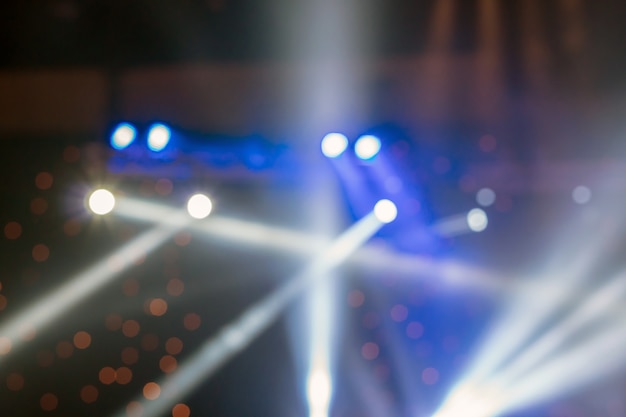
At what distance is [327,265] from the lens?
333 cm

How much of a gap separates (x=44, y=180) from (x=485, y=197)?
1982 mm

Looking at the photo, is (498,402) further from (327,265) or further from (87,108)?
(87,108)

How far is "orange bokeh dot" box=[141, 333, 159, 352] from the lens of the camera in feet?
11.0

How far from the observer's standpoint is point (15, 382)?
3305 millimetres

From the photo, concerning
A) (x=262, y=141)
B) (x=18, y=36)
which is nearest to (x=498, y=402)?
(x=262, y=141)

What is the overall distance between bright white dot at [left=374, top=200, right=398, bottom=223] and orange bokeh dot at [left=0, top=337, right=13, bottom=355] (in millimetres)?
1735

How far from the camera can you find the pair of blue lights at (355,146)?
3.05 meters

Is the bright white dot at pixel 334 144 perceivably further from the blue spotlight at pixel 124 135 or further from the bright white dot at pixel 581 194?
the bright white dot at pixel 581 194

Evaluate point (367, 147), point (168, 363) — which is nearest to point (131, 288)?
point (168, 363)

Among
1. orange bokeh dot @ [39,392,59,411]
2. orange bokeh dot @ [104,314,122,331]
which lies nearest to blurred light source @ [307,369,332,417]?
orange bokeh dot @ [104,314,122,331]

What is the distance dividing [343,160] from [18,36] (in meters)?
1.50

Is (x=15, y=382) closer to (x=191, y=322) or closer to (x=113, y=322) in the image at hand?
(x=113, y=322)

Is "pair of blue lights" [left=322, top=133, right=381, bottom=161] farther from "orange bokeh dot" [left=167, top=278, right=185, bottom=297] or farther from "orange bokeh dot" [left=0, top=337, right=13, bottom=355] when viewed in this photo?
"orange bokeh dot" [left=0, top=337, right=13, bottom=355]

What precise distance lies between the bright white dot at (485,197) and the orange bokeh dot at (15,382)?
7.16 ft
